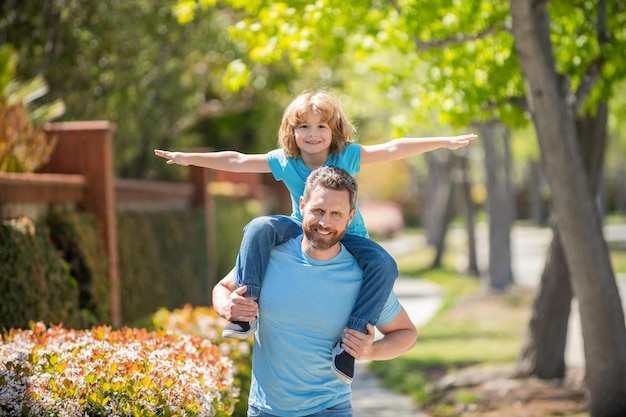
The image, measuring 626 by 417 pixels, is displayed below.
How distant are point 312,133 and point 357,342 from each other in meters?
0.95

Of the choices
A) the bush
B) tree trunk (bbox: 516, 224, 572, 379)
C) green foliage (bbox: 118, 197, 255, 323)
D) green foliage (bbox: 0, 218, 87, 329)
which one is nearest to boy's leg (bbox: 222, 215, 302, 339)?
green foliage (bbox: 0, 218, 87, 329)

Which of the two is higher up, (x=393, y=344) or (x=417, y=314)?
(x=393, y=344)

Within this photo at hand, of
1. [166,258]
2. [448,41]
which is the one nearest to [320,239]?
[448,41]

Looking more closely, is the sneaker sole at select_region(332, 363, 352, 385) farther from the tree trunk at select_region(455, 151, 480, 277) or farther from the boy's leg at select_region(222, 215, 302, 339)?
the tree trunk at select_region(455, 151, 480, 277)

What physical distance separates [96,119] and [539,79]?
20.4 feet

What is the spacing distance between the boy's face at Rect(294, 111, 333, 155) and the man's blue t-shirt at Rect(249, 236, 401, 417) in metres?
0.53

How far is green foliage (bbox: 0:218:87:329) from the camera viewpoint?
6.57 meters

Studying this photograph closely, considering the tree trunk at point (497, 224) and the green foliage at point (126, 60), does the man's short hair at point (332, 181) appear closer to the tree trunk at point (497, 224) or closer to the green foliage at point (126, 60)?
the green foliage at point (126, 60)

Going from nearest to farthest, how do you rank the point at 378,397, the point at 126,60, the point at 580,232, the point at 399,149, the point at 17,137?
the point at 399,149
the point at 17,137
the point at 580,232
the point at 378,397
the point at 126,60

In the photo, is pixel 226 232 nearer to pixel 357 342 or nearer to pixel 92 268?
pixel 92 268

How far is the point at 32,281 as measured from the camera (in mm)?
6965

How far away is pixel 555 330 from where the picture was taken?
10.2 metres

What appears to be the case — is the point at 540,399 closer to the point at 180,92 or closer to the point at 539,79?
the point at 539,79

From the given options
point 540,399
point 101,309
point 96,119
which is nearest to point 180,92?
point 96,119
